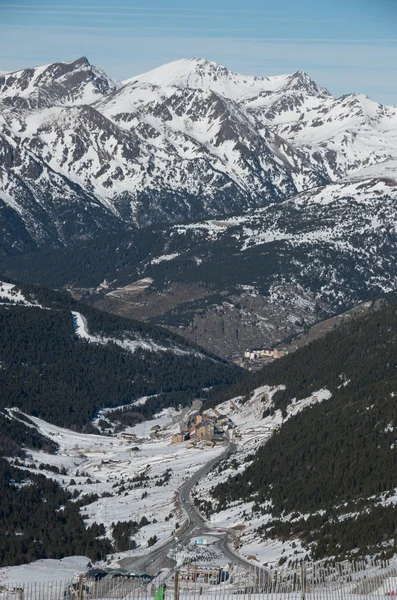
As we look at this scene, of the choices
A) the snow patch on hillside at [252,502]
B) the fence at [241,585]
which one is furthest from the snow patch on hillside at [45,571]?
the snow patch on hillside at [252,502]

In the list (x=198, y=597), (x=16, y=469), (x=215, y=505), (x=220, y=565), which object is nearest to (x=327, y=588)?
(x=198, y=597)

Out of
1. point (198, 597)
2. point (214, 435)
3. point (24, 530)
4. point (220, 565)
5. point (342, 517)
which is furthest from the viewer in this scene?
point (214, 435)

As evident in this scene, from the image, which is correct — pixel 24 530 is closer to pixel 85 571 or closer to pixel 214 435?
pixel 85 571

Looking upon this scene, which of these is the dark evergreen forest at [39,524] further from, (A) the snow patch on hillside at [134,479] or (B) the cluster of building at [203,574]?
(B) the cluster of building at [203,574]

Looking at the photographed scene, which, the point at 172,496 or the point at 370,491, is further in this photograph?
the point at 172,496

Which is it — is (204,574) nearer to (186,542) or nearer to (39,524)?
(186,542)

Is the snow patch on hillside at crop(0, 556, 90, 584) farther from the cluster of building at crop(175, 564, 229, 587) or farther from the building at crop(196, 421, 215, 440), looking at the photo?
the building at crop(196, 421, 215, 440)

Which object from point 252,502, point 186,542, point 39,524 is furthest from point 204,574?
point 39,524
